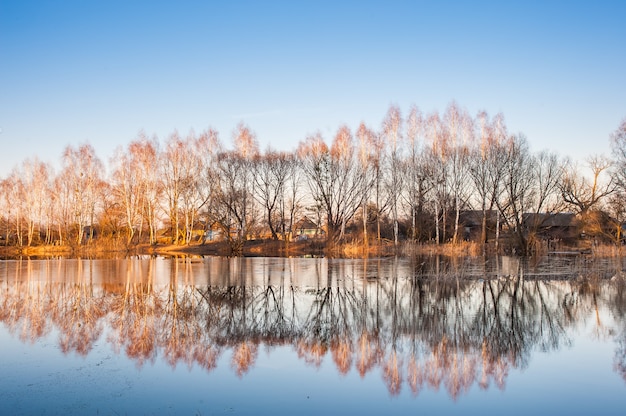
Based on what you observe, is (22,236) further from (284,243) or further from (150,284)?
(150,284)

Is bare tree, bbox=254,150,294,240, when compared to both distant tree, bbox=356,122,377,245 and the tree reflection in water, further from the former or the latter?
the tree reflection in water

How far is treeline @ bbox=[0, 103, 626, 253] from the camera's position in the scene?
38.1 m

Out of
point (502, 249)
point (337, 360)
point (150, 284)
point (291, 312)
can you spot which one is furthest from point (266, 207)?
point (337, 360)

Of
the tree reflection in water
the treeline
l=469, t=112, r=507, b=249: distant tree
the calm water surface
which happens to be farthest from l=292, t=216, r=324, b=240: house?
the calm water surface

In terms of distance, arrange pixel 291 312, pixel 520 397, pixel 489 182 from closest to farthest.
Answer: pixel 520 397, pixel 291 312, pixel 489 182

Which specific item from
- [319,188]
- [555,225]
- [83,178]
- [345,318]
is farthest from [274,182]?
[345,318]

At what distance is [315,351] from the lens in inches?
291

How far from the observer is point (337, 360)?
6906mm

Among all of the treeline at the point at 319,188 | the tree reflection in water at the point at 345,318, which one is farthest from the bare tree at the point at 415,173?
the tree reflection in water at the point at 345,318

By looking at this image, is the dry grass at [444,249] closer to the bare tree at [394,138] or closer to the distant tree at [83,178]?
the bare tree at [394,138]

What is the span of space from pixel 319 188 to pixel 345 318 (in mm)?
33678

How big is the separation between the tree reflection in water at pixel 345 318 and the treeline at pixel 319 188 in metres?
20.8

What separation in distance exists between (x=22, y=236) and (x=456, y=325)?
159 ft

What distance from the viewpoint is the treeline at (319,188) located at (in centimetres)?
3806
